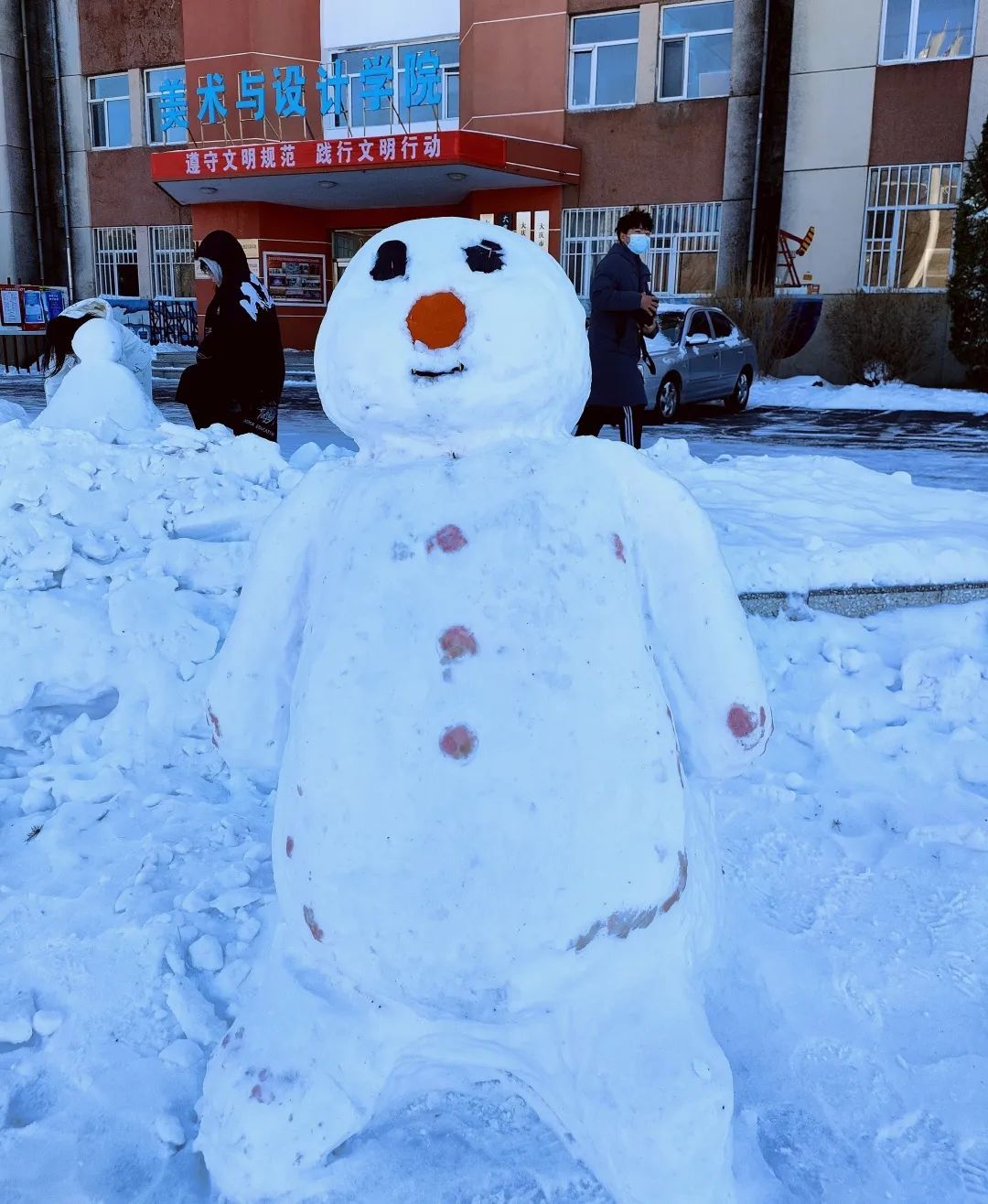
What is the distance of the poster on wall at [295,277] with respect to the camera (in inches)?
792

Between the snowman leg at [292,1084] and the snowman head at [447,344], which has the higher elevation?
the snowman head at [447,344]

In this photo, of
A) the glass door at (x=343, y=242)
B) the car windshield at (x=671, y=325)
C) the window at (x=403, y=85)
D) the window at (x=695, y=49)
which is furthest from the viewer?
the glass door at (x=343, y=242)

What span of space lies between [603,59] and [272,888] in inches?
732

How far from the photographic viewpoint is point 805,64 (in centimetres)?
1603

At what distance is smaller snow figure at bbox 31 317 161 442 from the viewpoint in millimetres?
5699

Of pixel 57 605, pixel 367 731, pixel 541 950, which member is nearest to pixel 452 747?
pixel 367 731

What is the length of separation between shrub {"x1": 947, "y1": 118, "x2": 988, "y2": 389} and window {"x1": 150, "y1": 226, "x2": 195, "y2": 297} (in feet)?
48.2

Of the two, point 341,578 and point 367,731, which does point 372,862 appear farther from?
point 341,578

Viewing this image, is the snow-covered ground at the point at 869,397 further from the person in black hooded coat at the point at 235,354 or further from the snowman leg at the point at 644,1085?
the snowman leg at the point at 644,1085

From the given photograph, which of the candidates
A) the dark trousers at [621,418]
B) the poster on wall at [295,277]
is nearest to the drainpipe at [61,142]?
the poster on wall at [295,277]

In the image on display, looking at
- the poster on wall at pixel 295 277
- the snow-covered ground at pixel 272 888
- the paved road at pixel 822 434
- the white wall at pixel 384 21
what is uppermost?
the white wall at pixel 384 21

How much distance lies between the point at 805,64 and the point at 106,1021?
58.6 ft

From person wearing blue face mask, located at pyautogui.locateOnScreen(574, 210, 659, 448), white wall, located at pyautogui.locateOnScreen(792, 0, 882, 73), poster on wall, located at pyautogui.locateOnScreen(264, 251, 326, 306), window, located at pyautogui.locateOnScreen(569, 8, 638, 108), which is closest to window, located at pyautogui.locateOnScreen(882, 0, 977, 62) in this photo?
white wall, located at pyautogui.locateOnScreen(792, 0, 882, 73)

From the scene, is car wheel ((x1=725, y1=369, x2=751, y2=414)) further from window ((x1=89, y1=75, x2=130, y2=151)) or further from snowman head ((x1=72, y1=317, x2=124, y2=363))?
window ((x1=89, y1=75, x2=130, y2=151))
